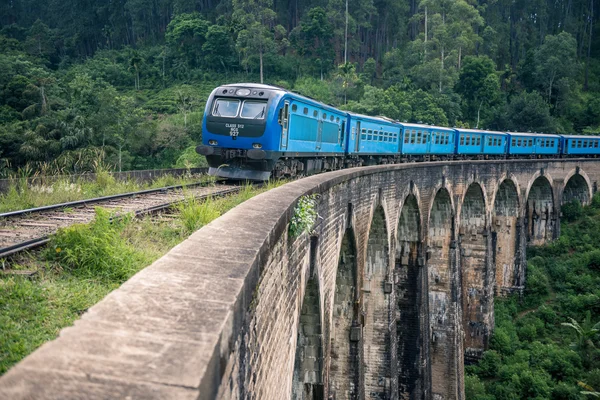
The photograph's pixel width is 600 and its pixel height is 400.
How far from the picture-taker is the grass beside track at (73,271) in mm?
2734

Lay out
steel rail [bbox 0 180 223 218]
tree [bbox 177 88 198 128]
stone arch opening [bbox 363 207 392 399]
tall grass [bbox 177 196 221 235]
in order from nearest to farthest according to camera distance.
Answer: tall grass [bbox 177 196 221 235], steel rail [bbox 0 180 223 218], stone arch opening [bbox 363 207 392 399], tree [bbox 177 88 198 128]

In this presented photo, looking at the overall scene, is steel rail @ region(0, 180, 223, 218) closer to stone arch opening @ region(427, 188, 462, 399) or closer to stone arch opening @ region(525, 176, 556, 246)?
stone arch opening @ region(427, 188, 462, 399)

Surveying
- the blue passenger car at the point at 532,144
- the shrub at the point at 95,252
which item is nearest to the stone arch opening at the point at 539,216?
the blue passenger car at the point at 532,144

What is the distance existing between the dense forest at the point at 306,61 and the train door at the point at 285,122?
17.7m

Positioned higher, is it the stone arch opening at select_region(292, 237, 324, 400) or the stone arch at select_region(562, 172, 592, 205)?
the stone arch at select_region(562, 172, 592, 205)

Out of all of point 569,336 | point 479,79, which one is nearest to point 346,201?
point 569,336

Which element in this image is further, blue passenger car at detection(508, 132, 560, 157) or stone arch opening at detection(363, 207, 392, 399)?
blue passenger car at detection(508, 132, 560, 157)

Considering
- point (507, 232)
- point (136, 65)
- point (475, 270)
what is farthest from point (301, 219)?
point (136, 65)

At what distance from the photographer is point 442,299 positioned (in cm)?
2020

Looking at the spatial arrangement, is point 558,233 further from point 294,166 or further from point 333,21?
point 333,21

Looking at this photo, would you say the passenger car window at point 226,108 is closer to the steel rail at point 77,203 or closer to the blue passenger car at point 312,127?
the blue passenger car at point 312,127

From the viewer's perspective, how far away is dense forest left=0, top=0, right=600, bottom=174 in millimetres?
35125

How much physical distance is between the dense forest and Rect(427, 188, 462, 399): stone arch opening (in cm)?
1469

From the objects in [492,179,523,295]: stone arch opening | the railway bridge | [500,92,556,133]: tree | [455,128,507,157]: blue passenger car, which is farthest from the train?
[500,92,556,133]: tree
